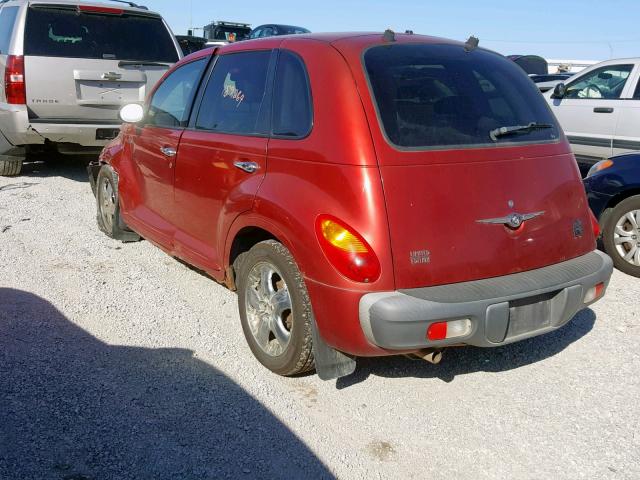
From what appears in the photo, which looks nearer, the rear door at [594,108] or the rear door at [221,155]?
the rear door at [221,155]

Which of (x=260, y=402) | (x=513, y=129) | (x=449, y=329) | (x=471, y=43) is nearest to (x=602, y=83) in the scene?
(x=471, y=43)

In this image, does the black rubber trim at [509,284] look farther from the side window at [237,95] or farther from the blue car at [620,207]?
the blue car at [620,207]

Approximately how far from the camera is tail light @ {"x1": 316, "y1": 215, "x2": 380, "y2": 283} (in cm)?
283

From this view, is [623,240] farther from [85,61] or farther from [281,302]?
[85,61]

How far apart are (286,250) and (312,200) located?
378 millimetres

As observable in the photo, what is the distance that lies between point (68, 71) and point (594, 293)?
636 cm

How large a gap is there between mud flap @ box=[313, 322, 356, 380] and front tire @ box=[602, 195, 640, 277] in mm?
3372

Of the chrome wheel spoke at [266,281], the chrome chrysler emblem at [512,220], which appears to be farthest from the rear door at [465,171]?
the chrome wheel spoke at [266,281]

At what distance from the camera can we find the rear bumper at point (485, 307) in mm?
2783

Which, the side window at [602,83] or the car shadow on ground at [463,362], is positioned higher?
the side window at [602,83]

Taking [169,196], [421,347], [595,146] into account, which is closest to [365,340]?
[421,347]

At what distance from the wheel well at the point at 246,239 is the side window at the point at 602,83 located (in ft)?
22.3

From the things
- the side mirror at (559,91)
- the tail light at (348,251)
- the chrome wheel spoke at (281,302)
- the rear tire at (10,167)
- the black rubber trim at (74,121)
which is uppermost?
the side mirror at (559,91)

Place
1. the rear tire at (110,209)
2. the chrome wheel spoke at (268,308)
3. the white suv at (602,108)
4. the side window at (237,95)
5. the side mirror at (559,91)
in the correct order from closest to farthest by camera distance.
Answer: the chrome wheel spoke at (268,308) → the side window at (237,95) → the rear tire at (110,209) → the white suv at (602,108) → the side mirror at (559,91)
